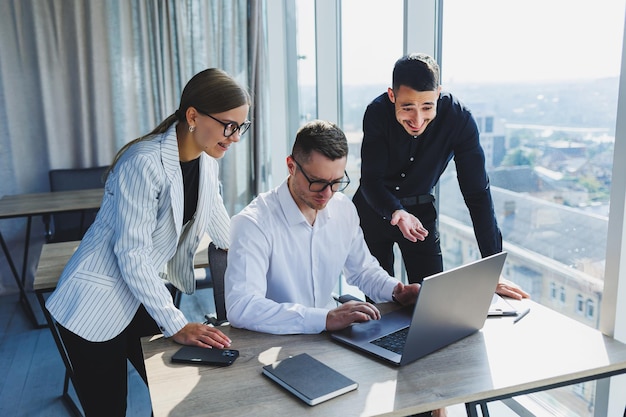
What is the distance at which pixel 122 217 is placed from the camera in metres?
1.58

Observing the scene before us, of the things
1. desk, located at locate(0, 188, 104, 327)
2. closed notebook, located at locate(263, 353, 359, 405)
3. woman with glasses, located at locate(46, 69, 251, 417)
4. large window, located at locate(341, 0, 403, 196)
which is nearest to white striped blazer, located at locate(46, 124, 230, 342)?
woman with glasses, located at locate(46, 69, 251, 417)

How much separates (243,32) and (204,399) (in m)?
4.16

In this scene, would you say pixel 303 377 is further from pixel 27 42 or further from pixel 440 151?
pixel 27 42

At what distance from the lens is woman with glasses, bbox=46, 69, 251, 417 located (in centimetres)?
159

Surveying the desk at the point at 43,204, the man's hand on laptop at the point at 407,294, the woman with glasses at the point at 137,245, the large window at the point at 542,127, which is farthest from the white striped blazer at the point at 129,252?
the desk at the point at 43,204

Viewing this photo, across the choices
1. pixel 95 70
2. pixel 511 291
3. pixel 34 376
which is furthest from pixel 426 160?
pixel 95 70

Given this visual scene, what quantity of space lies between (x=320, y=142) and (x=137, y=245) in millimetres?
602

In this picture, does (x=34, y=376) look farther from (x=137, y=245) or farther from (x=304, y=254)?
(x=304, y=254)

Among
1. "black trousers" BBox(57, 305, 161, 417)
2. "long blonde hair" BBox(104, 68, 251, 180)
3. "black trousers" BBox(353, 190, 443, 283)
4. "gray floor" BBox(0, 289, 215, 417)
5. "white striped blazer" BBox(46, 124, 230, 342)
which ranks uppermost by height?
"long blonde hair" BBox(104, 68, 251, 180)

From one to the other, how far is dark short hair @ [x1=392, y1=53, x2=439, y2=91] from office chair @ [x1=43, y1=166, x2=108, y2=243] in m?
2.93

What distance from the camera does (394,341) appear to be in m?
1.47

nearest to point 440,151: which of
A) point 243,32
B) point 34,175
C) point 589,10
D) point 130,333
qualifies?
point 589,10

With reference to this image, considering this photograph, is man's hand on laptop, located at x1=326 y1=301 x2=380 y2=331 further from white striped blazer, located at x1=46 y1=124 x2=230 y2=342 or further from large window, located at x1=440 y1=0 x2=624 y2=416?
large window, located at x1=440 y1=0 x2=624 y2=416

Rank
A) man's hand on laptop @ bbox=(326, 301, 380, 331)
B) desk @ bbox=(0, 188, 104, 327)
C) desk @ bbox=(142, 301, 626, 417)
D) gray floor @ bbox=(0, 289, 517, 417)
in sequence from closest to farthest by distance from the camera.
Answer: desk @ bbox=(142, 301, 626, 417), man's hand on laptop @ bbox=(326, 301, 380, 331), gray floor @ bbox=(0, 289, 517, 417), desk @ bbox=(0, 188, 104, 327)
